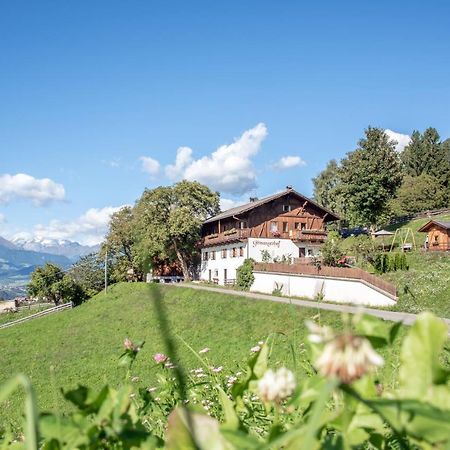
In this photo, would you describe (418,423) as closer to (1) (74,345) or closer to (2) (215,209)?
(1) (74,345)

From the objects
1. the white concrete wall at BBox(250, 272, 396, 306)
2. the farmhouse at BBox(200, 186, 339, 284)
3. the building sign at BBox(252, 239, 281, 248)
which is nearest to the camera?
the white concrete wall at BBox(250, 272, 396, 306)

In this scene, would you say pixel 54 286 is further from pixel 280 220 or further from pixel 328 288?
pixel 328 288

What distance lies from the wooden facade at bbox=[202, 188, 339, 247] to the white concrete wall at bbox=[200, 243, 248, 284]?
2.66 feet

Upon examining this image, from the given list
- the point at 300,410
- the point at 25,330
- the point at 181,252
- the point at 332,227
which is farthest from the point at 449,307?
the point at 332,227

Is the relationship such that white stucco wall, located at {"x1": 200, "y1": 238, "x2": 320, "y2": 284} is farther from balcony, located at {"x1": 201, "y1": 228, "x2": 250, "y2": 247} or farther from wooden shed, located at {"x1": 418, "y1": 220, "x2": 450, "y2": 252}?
wooden shed, located at {"x1": 418, "y1": 220, "x2": 450, "y2": 252}

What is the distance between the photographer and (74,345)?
24219mm

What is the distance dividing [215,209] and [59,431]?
4635cm

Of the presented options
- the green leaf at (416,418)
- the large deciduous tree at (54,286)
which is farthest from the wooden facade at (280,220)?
the green leaf at (416,418)

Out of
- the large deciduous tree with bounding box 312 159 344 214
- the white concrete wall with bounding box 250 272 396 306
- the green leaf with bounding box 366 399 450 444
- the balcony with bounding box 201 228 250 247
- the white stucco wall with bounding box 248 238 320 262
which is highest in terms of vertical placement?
the large deciduous tree with bounding box 312 159 344 214

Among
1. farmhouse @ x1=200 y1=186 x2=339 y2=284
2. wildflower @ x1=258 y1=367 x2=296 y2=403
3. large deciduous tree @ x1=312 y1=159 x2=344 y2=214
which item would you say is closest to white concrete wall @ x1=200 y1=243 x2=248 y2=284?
farmhouse @ x1=200 y1=186 x2=339 y2=284

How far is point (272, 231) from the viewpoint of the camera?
37906 mm

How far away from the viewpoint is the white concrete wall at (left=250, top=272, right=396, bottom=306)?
21594 mm

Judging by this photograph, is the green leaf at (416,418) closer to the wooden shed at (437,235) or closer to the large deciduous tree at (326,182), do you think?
the wooden shed at (437,235)

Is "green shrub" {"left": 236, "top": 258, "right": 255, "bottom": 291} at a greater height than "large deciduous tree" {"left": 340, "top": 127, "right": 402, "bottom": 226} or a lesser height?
lesser
